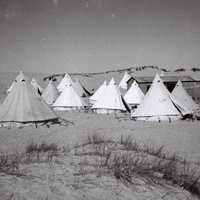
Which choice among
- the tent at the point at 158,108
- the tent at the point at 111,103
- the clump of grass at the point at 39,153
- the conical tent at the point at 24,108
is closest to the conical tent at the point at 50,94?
the tent at the point at 111,103

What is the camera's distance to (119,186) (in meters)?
3.21

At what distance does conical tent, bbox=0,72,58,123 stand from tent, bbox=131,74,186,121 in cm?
547

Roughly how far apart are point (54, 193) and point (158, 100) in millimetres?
12265

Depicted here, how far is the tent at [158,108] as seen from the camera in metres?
14.1

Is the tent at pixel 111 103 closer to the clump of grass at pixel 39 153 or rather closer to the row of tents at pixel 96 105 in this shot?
the row of tents at pixel 96 105

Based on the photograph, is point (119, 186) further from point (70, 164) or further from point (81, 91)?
point (81, 91)

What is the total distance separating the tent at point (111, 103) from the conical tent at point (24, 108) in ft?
18.4

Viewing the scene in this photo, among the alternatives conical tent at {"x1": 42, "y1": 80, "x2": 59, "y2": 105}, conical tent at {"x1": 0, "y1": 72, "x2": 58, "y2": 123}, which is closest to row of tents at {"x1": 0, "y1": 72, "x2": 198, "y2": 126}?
conical tent at {"x1": 0, "y1": 72, "x2": 58, "y2": 123}

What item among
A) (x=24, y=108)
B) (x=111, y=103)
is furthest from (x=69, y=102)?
(x=24, y=108)

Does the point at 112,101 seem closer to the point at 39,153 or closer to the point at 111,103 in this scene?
the point at 111,103

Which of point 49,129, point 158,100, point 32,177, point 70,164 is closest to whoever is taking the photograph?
point 32,177

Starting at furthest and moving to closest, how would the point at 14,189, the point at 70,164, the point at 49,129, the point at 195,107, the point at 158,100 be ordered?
the point at 195,107
the point at 158,100
the point at 49,129
the point at 70,164
the point at 14,189

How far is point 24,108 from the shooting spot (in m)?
12.0

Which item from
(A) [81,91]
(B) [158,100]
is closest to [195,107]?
(B) [158,100]
